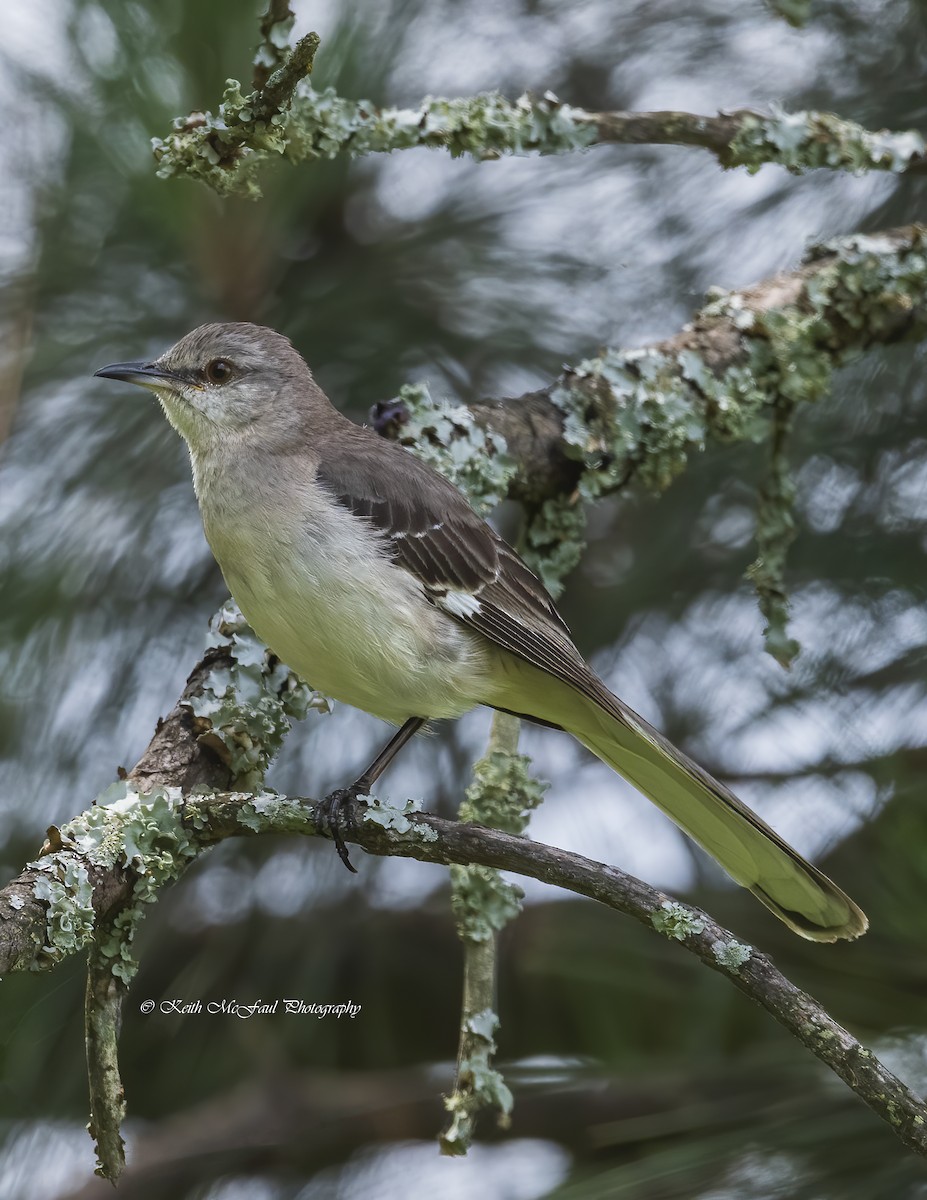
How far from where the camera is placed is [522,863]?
2.27 meters

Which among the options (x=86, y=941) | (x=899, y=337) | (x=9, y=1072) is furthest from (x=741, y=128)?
(x=9, y=1072)

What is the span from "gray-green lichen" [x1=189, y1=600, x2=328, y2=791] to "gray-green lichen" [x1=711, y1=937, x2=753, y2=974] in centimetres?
119

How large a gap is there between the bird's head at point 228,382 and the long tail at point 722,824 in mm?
1128

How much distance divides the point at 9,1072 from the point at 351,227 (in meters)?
2.33

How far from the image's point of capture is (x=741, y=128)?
11.7 feet

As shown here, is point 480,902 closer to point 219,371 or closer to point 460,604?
point 460,604

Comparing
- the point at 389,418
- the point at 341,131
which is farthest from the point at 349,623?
the point at 341,131

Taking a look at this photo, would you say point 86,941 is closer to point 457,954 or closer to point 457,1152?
point 457,1152

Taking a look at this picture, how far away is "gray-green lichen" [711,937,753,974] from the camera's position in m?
2.13

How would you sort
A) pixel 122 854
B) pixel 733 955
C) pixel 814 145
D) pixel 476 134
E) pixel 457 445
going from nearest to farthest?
pixel 733 955 < pixel 122 854 < pixel 476 134 < pixel 457 445 < pixel 814 145

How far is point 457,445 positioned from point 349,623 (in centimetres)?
77

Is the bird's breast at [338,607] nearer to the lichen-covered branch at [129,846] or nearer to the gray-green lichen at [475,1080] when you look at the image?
the lichen-covered branch at [129,846]

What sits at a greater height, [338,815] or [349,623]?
[349,623]

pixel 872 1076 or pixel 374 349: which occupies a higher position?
pixel 374 349
